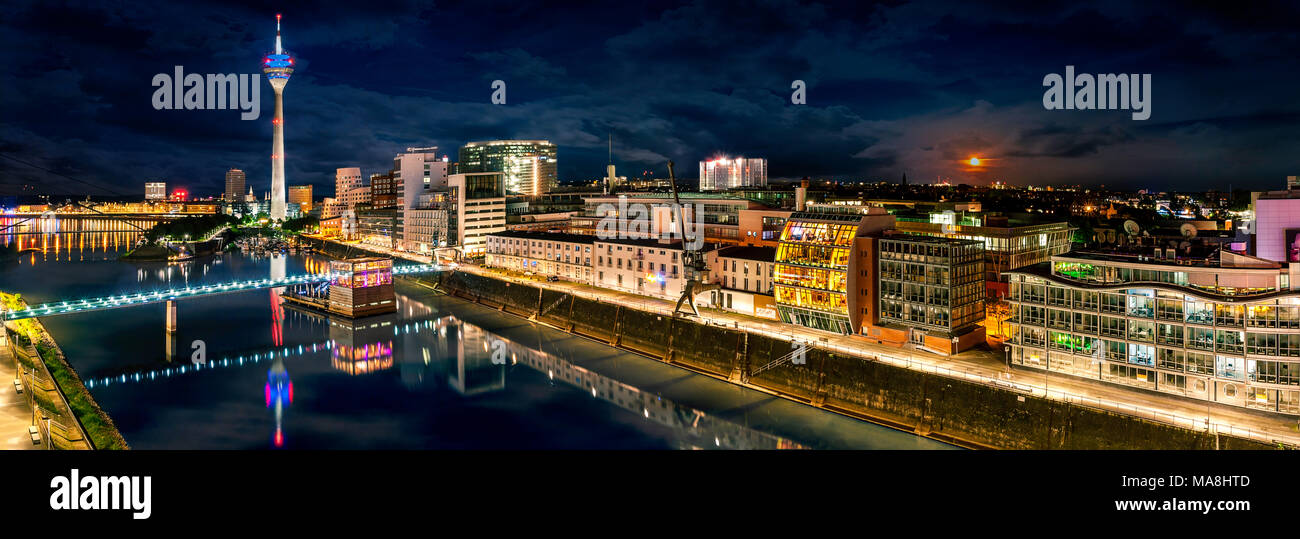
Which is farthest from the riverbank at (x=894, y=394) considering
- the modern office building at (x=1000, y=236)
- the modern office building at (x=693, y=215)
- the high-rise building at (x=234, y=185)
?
the high-rise building at (x=234, y=185)

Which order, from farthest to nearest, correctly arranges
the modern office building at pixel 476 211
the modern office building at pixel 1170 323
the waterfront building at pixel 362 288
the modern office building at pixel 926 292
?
the modern office building at pixel 476 211
the waterfront building at pixel 362 288
the modern office building at pixel 926 292
the modern office building at pixel 1170 323

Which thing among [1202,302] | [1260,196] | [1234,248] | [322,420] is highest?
[1260,196]

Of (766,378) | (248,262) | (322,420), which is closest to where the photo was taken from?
(322,420)

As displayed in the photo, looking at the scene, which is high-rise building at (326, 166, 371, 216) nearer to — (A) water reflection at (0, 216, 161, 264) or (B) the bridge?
(A) water reflection at (0, 216, 161, 264)

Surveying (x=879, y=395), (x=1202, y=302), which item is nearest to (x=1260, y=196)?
(x=1202, y=302)

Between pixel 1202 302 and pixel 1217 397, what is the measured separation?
1844 mm

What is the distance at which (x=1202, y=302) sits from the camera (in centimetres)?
1388

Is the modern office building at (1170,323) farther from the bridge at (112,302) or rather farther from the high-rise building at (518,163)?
the high-rise building at (518,163)

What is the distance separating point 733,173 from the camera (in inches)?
2253

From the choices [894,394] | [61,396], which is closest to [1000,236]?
[894,394]

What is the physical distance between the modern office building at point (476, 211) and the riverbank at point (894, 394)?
2447 centimetres

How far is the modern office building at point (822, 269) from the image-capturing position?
67.7 feet

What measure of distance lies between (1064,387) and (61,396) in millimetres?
22400
